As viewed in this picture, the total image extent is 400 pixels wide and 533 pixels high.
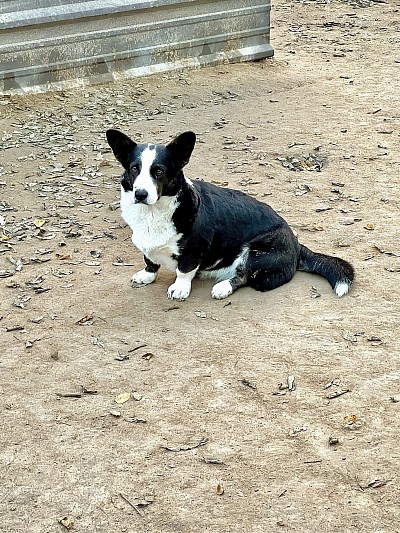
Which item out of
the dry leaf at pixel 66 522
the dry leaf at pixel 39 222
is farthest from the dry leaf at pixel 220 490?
the dry leaf at pixel 39 222

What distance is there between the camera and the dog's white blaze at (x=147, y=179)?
452 cm

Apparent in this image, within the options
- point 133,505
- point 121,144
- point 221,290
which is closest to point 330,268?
point 221,290

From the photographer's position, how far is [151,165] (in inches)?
181

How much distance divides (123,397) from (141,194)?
3.62 ft

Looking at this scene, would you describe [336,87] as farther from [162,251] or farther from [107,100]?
[162,251]

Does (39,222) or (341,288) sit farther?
(39,222)

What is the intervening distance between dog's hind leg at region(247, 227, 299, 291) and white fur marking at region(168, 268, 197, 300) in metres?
0.37

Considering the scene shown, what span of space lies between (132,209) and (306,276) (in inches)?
46.7

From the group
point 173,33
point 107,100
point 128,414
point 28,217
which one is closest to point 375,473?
point 128,414

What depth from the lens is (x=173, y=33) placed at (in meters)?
9.76

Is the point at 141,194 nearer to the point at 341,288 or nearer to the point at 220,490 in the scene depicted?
the point at 341,288

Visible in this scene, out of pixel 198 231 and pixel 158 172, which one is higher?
pixel 158 172

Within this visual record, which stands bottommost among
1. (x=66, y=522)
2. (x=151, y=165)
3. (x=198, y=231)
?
(x=66, y=522)

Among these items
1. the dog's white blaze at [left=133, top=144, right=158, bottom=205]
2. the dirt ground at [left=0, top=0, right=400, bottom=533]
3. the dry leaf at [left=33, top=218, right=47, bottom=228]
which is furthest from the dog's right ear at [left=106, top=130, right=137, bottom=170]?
the dry leaf at [left=33, top=218, right=47, bottom=228]
